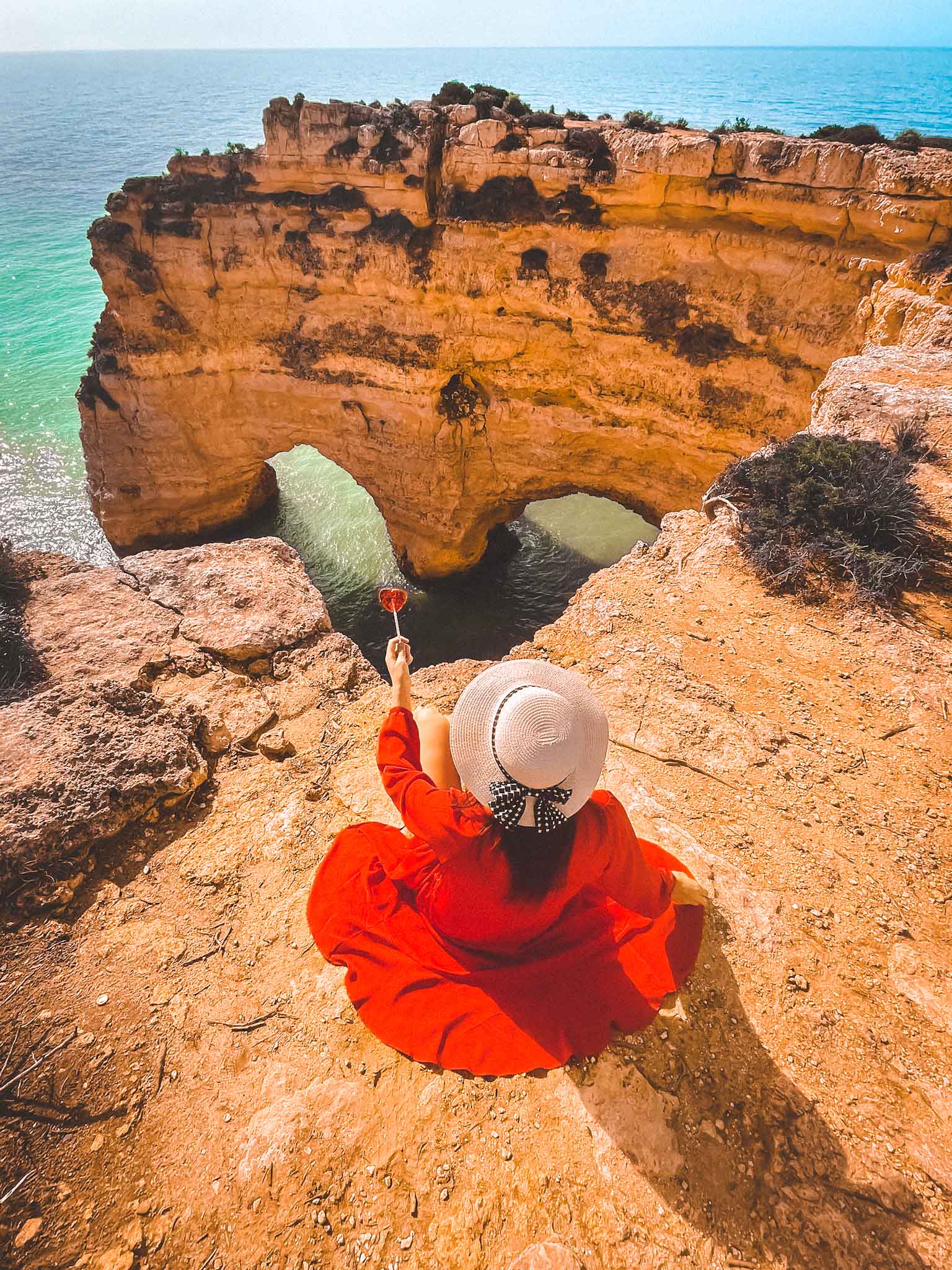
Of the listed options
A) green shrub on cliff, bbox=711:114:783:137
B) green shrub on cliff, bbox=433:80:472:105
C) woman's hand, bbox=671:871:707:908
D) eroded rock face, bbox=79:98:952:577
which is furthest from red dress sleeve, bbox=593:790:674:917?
green shrub on cliff, bbox=433:80:472:105

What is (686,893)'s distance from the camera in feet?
8.60

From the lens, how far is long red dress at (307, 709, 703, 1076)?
86.0 inches

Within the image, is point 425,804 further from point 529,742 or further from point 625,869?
point 625,869

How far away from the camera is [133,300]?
12438mm

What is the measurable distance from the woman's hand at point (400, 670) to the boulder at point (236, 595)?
1.80 metres

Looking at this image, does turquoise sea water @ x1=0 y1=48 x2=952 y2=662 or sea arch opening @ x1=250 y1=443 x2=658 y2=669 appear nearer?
sea arch opening @ x1=250 y1=443 x2=658 y2=669

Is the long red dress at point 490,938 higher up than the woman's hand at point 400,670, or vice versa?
the woman's hand at point 400,670

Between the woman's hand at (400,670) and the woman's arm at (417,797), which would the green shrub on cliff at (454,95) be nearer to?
the woman's hand at (400,670)

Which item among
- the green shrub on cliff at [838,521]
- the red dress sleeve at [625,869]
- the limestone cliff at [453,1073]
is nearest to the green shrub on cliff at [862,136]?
the green shrub on cliff at [838,521]

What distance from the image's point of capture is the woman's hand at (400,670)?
281cm

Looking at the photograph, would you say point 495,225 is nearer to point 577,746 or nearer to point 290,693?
point 290,693

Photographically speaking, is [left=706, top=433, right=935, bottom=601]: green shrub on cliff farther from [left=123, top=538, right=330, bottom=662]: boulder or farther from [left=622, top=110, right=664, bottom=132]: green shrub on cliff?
[left=622, top=110, right=664, bottom=132]: green shrub on cliff

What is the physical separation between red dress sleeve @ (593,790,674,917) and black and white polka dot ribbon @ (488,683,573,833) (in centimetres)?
34

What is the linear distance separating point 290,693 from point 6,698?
5.58 ft
